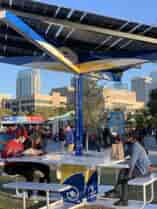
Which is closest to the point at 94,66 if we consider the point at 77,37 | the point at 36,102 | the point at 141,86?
the point at 77,37

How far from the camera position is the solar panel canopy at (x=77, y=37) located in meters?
7.82

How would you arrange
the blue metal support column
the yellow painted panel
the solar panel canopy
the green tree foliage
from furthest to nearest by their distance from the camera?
the green tree foliage < the yellow painted panel < the blue metal support column < the solar panel canopy

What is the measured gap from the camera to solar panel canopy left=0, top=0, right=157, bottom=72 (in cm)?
782

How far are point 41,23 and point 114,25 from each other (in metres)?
1.48

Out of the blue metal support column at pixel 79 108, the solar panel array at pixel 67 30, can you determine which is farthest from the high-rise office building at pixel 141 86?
the blue metal support column at pixel 79 108

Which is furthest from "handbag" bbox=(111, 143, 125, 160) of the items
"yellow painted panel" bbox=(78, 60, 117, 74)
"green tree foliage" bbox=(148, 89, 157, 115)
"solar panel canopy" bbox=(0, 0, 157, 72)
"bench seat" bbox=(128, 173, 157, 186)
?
"green tree foliage" bbox=(148, 89, 157, 115)

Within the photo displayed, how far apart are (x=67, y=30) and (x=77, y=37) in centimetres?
58

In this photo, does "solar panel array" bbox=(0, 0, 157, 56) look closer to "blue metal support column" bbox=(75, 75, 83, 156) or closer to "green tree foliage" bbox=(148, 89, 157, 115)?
"blue metal support column" bbox=(75, 75, 83, 156)

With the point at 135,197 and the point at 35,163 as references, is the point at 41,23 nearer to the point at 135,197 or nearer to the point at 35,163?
the point at 35,163

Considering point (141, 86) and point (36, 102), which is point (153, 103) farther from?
point (141, 86)

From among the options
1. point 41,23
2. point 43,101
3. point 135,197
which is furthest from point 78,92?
point 43,101

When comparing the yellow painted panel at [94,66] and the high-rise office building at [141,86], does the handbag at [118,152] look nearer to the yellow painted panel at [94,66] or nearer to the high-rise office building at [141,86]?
the yellow painted panel at [94,66]

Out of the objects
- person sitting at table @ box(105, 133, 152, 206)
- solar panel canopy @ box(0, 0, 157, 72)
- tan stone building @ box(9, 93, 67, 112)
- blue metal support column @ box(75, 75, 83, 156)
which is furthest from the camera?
tan stone building @ box(9, 93, 67, 112)

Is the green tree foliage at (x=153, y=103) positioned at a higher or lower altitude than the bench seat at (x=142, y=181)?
higher
